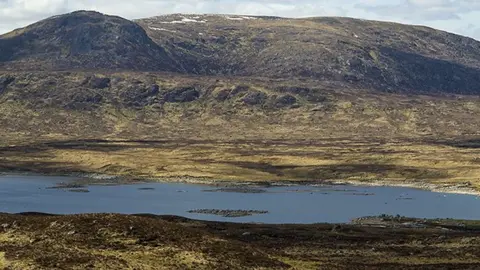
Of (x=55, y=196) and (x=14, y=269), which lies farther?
(x=55, y=196)

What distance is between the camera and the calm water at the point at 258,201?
13562 centimetres

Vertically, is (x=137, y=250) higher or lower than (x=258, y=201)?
higher

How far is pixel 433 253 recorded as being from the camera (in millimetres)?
66062

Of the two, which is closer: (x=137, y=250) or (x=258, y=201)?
(x=137, y=250)

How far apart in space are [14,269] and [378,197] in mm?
142661

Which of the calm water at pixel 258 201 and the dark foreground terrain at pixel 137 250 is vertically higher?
the dark foreground terrain at pixel 137 250

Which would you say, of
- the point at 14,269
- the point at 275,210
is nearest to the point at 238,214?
the point at 275,210

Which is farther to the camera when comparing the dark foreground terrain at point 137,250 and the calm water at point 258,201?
the calm water at point 258,201

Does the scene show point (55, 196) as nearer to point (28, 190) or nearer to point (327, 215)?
point (28, 190)

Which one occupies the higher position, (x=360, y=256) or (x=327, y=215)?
(x=360, y=256)

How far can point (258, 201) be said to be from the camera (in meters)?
158

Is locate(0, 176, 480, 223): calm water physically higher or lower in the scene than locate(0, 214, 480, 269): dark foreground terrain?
lower

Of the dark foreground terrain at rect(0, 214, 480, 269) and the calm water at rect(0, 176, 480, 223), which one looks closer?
the dark foreground terrain at rect(0, 214, 480, 269)

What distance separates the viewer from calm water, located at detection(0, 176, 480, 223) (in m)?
136
